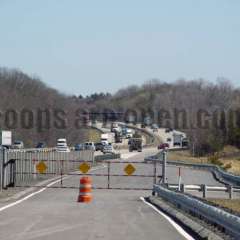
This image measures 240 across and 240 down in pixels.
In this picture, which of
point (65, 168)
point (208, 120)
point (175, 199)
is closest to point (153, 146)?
point (208, 120)

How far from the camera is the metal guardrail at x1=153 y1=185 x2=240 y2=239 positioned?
1412 cm

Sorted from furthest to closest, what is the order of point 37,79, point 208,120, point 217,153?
1. point 37,79
2. point 208,120
3. point 217,153

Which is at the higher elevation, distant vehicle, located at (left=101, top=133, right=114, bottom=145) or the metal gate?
distant vehicle, located at (left=101, top=133, right=114, bottom=145)

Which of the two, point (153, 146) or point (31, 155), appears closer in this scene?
point (31, 155)

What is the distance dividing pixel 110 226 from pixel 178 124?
16791 centimetres

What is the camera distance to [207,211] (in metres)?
18.1

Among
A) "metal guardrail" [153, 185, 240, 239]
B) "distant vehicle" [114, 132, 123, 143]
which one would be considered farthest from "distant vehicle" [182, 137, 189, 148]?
"metal guardrail" [153, 185, 240, 239]

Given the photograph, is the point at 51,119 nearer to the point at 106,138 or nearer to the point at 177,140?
the point at 106,138

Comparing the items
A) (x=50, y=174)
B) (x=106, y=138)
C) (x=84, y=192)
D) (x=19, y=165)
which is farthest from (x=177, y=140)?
(x=84, y=192)

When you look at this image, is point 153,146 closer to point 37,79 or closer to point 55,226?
point 37,79

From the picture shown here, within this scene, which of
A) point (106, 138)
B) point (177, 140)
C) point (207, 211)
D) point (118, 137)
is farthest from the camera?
point (118, 137)

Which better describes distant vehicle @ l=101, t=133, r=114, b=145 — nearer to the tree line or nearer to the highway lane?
the tree line

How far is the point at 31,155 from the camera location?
148 ft

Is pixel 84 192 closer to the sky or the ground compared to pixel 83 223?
closer to the sky
